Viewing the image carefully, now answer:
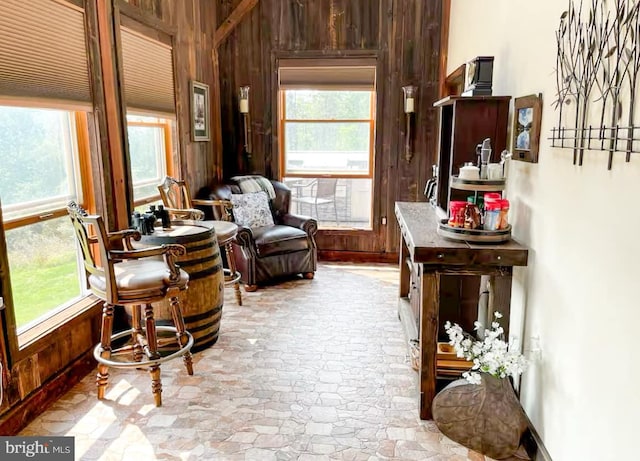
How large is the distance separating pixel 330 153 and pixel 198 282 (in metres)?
2.90

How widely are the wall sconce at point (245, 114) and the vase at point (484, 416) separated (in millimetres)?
3811

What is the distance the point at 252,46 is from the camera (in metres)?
5.23

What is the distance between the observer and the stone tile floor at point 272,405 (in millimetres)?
2178

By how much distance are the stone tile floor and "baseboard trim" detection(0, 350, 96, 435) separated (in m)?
0.05

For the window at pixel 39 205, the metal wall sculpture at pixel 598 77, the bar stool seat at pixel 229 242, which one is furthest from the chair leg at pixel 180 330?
the metal wall sculpture at pixel 598 77

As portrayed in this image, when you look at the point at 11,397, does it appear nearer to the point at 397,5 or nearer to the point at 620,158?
the point at 620,158

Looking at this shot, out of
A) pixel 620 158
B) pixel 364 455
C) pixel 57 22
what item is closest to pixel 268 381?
pixel 364 455

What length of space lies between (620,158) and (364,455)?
158 cm

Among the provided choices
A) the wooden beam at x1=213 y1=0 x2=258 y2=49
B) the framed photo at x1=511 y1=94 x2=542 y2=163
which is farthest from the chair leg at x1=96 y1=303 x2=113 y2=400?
the wooden beam at x1=213 y1=0 x2=258 y2=49

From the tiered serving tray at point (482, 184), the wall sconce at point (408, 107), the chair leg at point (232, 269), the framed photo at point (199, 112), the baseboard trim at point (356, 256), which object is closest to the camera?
the tiered serving tray at point (482, 184)

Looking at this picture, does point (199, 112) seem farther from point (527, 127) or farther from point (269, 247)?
point (527, 127)

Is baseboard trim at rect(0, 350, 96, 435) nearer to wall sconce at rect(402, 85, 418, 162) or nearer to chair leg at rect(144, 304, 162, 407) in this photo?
chair leg at rect(144, 304, 162, 407)

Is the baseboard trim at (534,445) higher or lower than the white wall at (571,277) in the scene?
lower

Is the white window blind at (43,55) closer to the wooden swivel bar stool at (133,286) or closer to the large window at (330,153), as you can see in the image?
the wooden swivel bar stool at (133,286)
